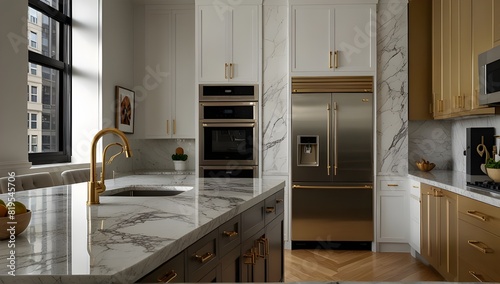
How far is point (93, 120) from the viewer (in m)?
4.35

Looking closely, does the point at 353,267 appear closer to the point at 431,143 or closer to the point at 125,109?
the point at 431,143

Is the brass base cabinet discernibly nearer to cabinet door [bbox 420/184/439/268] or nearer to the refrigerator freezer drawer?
cabinet door [bbox 420/184/439/268]

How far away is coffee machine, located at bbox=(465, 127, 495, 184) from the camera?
3.78 m

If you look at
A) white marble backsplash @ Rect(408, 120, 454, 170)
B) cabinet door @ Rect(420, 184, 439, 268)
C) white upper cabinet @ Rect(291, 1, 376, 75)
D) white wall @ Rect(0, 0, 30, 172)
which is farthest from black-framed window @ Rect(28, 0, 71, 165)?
white marble backsplash @ Rect(408, 120, 454, 170)

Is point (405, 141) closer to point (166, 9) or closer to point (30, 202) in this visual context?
point (166, 9)

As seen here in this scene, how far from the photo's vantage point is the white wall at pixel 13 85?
3.07 m

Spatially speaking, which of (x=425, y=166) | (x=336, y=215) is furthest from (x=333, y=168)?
(x=425, y=166)

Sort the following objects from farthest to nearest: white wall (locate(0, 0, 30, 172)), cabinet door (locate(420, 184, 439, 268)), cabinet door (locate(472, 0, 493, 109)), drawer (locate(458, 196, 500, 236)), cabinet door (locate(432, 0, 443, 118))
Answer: cabinet door (locate(432, 0, 443, 118)) < cabinet door (locate(420, 184, 439, 268)) < cabinet door (locate(472, 0, 493, 109)) < white wall (locate(0, 0, 30, 172)) < drawer (locate(458, 196, 500, 236))

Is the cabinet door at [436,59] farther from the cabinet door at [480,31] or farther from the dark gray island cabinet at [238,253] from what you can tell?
the dark gray island cabinet at [238,253]

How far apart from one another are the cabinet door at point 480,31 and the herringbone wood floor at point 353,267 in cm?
157

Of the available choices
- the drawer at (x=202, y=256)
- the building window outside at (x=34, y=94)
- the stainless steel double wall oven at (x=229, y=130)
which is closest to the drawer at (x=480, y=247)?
the drawer at (x=202, y=256)

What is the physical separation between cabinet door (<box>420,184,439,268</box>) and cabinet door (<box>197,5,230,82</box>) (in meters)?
2.38

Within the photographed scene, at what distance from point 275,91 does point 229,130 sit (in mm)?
655

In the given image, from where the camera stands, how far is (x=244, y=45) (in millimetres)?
4781
